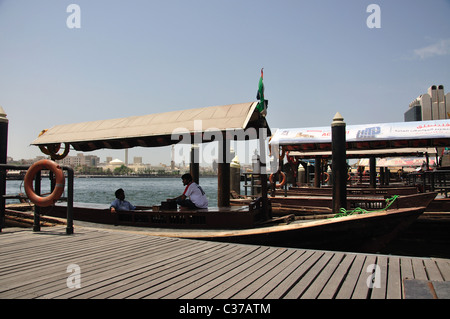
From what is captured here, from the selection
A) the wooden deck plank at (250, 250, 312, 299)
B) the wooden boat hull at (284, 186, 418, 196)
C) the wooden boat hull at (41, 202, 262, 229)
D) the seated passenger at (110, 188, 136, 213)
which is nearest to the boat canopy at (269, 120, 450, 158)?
the wooden boat hull at (284, 186, 418, 196)

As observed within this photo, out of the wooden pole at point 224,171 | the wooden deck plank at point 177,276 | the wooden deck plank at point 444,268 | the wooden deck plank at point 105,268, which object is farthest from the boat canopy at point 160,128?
the wooden deck plank at point 444,268

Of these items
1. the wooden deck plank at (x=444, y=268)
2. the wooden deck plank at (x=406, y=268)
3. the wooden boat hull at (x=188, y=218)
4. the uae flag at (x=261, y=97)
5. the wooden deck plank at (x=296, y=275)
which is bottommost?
the wooden deck plank at (x=296, y=275)

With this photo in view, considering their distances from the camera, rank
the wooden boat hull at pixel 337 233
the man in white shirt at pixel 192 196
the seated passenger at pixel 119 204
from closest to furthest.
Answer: the wooden boat hull at pixel 337 233
the man in white shirt at pixel 192 196
the seated passenger at pixel 119 204

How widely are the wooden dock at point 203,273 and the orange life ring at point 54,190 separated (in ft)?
2.66

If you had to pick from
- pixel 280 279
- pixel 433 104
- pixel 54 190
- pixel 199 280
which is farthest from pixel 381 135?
pixel 433 104

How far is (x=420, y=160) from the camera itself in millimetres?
29250

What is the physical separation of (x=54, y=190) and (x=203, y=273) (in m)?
3.45

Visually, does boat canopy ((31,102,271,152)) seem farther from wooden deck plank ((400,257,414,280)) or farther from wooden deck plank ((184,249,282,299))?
wooden deck plank ((400,257,414,280))

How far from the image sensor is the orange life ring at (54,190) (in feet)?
19.4

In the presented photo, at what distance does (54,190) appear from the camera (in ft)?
19.2

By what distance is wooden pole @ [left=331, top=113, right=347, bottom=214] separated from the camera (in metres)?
8.91

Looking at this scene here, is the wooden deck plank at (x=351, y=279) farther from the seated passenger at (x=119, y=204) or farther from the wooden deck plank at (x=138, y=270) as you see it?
the seated passenger at (x=119, y=204)
